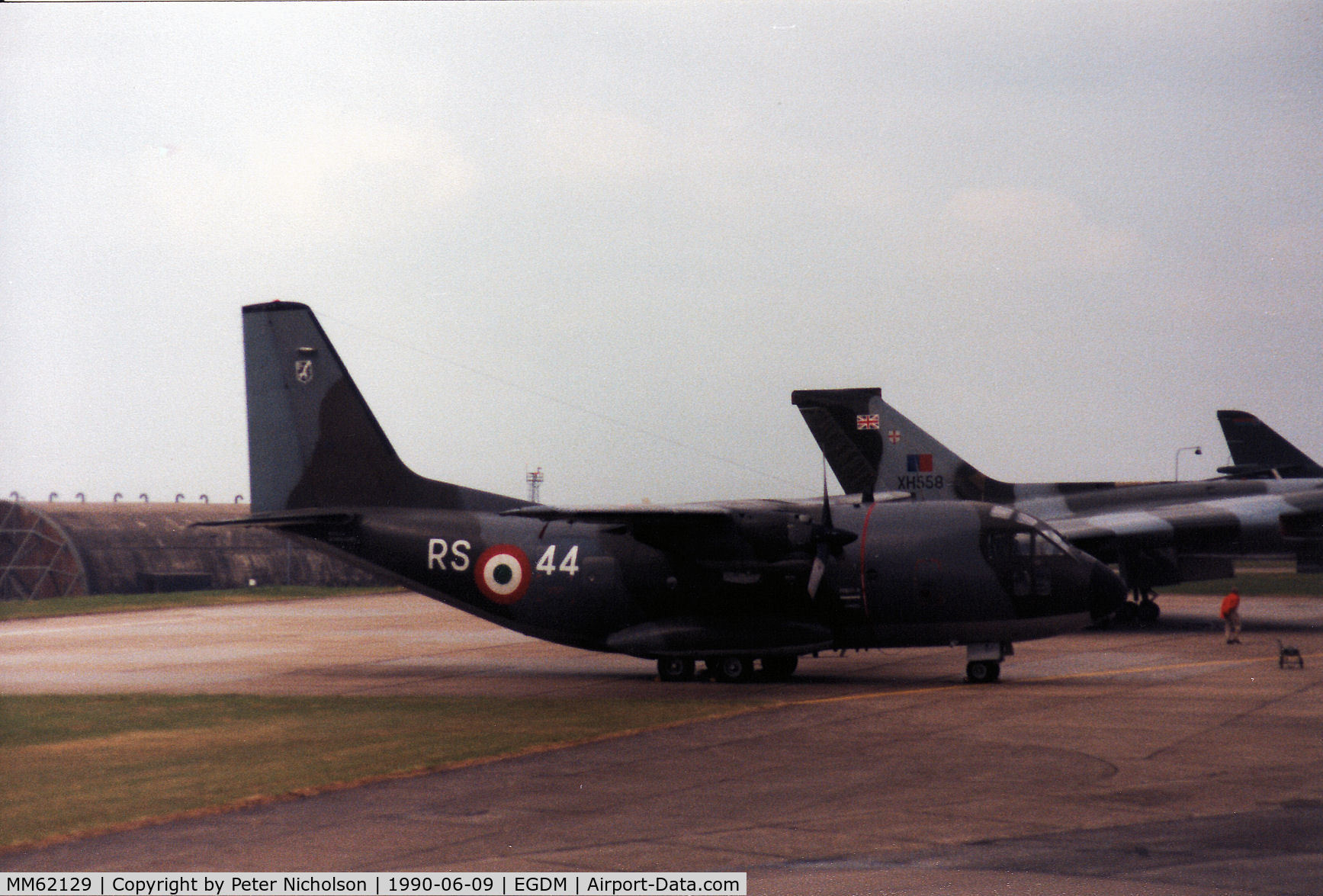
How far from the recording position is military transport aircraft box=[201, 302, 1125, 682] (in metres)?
24.9

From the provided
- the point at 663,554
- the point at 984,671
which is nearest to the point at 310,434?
the point at 663,554

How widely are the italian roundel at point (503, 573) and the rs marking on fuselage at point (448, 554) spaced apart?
34cm

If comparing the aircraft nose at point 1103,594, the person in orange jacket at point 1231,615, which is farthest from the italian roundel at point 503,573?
the person in orange jacket at point 1231,615

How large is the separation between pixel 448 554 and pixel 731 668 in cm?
675

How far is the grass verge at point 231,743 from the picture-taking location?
46.7ft

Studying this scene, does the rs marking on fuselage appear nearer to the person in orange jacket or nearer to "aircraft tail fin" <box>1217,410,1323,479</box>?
the person in orange jacket

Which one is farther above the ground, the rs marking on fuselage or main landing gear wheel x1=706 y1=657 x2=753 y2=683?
the rs marking on fuselage

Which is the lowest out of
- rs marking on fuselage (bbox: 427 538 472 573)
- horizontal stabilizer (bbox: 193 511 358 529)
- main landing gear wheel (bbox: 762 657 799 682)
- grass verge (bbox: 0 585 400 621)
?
grass verge (bbox: 0 585 400 621)

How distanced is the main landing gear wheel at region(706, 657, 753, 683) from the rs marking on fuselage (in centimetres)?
585

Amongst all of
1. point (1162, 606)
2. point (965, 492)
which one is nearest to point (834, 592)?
point (965, 492)

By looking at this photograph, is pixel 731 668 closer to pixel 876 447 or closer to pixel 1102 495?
pixel 876 447

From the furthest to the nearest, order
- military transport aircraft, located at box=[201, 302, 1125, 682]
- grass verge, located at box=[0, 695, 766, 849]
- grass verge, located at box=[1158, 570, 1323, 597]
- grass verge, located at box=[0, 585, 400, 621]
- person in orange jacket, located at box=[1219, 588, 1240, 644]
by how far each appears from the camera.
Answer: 1. grass verge, located at box=[1158, 570, 1323, 597]
2. grass verge, located at box=[0, 585, 400, 621]
3. person in orange jacket, located at box=[1219, 588, 1240, 644]
4. military transport aircraft, located at box=[201, 302, 1125, 682]
5. grass verge, located at box=[0, 695, 766, 849]

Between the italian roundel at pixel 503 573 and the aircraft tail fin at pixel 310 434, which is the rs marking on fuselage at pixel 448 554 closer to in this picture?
the italian roundel at pixel 503 573
